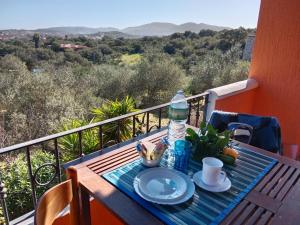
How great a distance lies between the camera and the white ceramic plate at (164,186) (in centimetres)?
92

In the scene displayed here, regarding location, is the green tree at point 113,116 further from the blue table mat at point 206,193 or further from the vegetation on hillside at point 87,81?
the blue table mat at point 206,193

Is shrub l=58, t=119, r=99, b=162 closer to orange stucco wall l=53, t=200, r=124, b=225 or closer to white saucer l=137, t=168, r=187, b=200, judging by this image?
orange stucco wall l=53, t=200, r=124, b=225

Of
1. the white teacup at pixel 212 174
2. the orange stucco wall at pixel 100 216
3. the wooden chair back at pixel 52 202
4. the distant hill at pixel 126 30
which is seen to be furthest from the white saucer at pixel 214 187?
the distant hill at pixel 126 30

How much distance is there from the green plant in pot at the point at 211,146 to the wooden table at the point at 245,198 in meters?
0.20

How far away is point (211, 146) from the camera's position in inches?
47.5

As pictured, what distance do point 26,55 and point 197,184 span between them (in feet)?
43.3

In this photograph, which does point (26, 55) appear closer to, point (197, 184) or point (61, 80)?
point (61, 80)

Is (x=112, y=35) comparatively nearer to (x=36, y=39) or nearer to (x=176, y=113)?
(x=36, y=39)

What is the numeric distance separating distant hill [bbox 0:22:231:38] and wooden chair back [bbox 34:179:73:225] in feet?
34.1

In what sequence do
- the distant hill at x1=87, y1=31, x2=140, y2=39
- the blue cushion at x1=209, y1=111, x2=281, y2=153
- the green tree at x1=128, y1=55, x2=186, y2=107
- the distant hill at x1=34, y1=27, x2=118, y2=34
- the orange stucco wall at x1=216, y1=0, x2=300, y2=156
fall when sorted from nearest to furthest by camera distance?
the blue cushion at x1=209, y1=111, x2=281, y2=153 < the orange stucco wall at x1=216, y1=0, x2=300, y2=156 < the green tree at x1=128, y1=55, x2=186, y2=107 < the distant hill at x1=34, y1=27, x2=118, y2=34 < the distant hill at x1=87, y1=31, x2=140, y2=39

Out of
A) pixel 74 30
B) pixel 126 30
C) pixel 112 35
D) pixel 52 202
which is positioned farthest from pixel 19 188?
pixel 112 35

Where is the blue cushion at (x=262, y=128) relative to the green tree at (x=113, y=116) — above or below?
above

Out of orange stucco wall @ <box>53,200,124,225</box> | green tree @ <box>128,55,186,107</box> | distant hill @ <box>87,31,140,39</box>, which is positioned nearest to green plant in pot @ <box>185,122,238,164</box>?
orange stucco wall @ <box>53,200,124,225</box>

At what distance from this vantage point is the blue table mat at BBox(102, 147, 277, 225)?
33.5 inches
